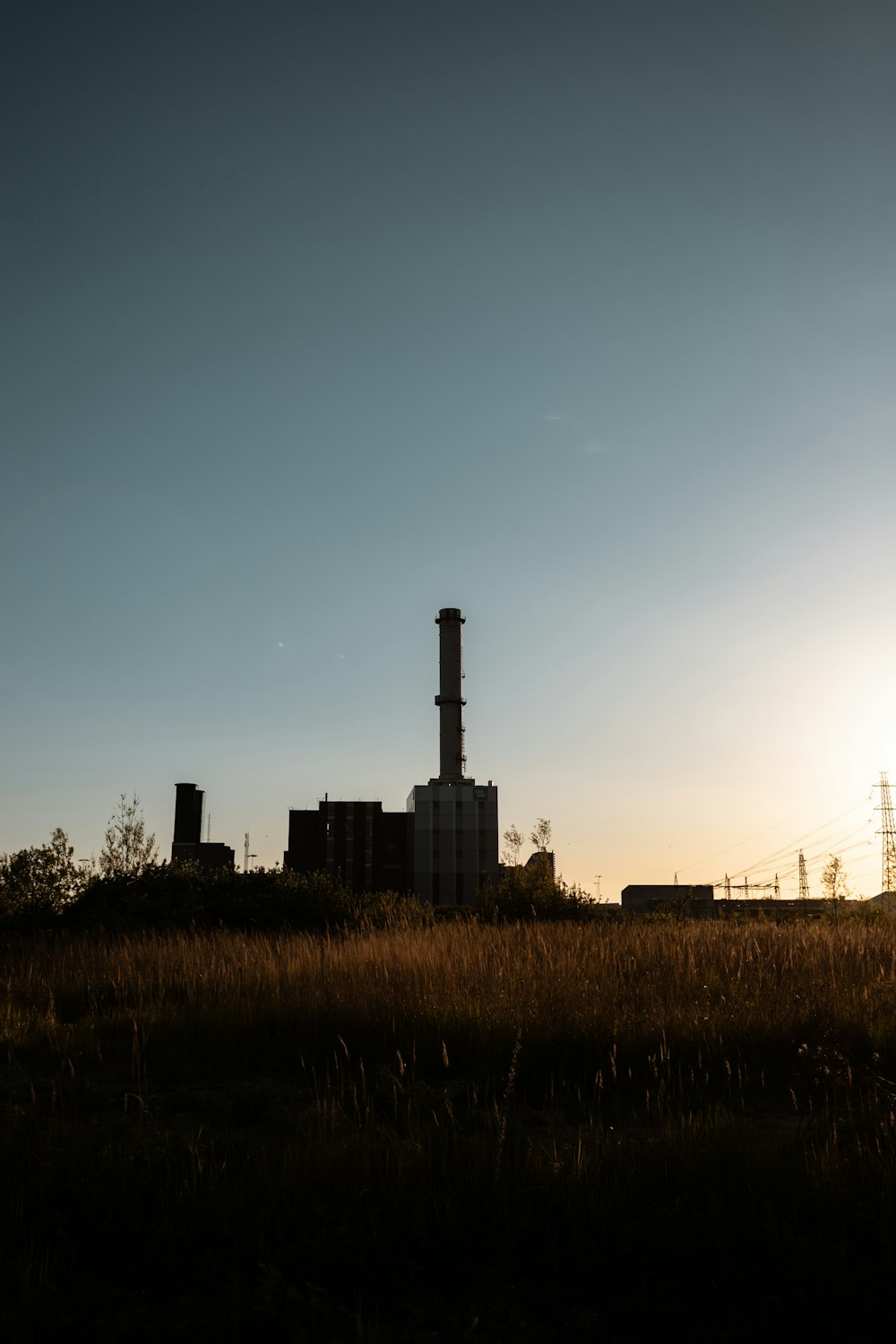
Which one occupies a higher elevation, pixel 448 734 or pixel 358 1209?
pixel 448 734

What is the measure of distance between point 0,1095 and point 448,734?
62.7 metres

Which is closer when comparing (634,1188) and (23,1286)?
(23,1286)

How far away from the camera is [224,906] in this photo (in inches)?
750

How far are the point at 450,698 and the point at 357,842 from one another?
14603mm

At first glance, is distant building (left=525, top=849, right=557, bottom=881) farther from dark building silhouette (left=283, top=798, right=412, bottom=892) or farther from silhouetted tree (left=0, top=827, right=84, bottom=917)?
dark building silhouette (left=283, top=798, right=412, bottom=892)

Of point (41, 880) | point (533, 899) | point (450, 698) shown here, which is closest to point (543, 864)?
point (533, 899)

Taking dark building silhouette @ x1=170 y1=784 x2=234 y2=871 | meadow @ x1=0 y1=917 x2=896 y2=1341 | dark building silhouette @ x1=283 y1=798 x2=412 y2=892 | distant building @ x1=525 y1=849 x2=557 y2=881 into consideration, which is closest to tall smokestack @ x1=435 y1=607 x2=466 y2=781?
dark building silhouette @ x1=283 y1=798 x2=412 y2=892

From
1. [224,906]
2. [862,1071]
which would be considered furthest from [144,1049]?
[224,906]

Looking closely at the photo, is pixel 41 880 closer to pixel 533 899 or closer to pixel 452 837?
pixel 533 899

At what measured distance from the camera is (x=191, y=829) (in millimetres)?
69625

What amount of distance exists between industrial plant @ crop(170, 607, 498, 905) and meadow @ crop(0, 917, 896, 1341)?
59.8 m

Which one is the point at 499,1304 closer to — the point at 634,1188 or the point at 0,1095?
the point at 634,1188

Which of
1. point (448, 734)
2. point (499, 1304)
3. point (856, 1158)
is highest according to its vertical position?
point (448, 734)

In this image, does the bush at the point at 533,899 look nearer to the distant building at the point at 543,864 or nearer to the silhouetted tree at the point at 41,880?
the distant building at the point at 543,864
